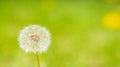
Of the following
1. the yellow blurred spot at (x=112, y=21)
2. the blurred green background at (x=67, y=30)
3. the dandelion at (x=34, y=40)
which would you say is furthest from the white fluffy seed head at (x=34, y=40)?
the yellow blurred spot at (x=112, y=21)

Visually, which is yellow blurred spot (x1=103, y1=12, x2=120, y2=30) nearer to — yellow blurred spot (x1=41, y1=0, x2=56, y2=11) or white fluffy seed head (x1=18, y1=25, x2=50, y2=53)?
yellow blurred spot (x1=41, y1=0, x2=56, y2=11)

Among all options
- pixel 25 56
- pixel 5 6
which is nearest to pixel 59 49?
pixel 25 56

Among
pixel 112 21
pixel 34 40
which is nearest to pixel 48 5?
pixel 112 21

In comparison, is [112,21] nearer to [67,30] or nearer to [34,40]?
[67,30]

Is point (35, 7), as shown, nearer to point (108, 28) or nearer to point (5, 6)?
point (5, 6)

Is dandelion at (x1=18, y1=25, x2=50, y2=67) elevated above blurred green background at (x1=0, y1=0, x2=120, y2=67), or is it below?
below

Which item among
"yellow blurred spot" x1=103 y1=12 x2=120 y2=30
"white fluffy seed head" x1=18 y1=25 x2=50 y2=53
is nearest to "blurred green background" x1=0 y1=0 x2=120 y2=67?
"yellow blurred spot" x1=103 y1=12 x2=120 y2=30
